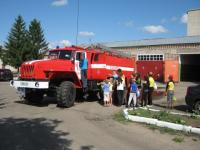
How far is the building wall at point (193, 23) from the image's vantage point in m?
62.0

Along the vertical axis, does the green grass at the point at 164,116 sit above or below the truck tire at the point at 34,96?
below

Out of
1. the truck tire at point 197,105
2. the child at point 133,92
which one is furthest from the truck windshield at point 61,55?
the truck tire at point 197,105

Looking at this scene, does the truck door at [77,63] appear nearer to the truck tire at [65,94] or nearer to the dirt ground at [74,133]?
the truck tire at [65,94]

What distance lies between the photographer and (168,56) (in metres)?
45.1

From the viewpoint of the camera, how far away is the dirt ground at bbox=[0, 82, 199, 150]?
335 inches

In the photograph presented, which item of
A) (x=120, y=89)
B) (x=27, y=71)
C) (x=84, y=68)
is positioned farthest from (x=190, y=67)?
(x=27, y=71)

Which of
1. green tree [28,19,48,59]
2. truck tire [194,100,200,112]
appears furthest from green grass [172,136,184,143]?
green tree [28,19,48,59]

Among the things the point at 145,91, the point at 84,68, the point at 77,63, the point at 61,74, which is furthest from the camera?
Result: the point at 84,68

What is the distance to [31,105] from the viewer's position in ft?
53.8

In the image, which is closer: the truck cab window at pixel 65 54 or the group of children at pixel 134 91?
the group of children at pixel 134 91

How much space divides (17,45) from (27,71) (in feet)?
169

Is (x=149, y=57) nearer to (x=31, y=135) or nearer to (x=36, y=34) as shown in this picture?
(x=36, y=34)

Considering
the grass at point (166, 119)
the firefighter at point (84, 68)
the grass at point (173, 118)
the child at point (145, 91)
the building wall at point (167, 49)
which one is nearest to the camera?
the grass at point (166, 119)

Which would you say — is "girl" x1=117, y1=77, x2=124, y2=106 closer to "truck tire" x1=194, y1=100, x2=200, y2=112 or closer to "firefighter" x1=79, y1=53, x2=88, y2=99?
"firefighter" x1=79, y1=53, x2=88, y2=99
